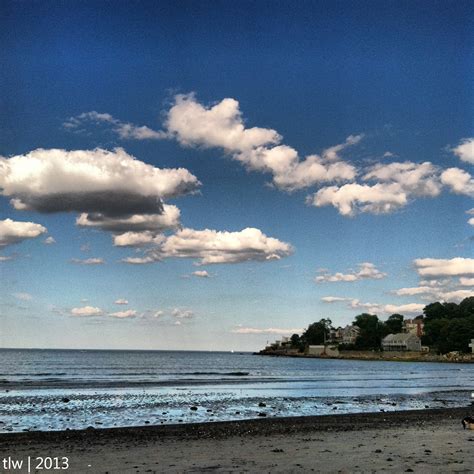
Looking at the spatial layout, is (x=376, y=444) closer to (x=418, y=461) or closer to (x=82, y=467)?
(x=418, y=461)

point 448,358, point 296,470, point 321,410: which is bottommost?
point 448,358

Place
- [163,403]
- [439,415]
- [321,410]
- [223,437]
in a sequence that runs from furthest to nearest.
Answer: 1. [163,403]
2. [321,410]
3. [439,415]
4. [223,437]

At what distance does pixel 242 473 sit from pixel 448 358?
185m

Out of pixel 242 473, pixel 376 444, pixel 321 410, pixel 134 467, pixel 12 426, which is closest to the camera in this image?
pixel 242 473

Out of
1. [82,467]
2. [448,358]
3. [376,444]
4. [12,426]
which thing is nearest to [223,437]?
[376,444]

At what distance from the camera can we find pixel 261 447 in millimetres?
17625

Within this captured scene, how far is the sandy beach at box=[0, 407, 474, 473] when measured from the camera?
1423cm

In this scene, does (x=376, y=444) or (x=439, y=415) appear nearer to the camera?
(x=376, y=444)

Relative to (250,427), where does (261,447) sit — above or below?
above

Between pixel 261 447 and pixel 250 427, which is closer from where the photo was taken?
pixel 261 447

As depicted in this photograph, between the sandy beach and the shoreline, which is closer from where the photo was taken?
the sandy beach

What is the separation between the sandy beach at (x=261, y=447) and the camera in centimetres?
1423

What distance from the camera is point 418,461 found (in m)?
14.7

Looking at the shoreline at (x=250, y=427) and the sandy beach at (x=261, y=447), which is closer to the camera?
the sandy beach at (x=261, y=447)
